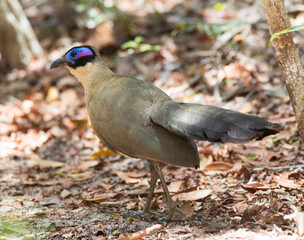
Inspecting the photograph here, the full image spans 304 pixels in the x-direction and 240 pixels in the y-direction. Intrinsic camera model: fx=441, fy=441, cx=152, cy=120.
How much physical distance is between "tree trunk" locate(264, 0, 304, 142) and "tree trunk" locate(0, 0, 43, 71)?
19.6 feet

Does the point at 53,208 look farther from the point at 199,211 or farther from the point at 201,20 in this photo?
the point at 201,20

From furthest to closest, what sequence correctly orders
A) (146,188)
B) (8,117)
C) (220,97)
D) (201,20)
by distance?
(201,20) < (8,117) < (220,97) < (146,188)

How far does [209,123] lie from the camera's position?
3229mm

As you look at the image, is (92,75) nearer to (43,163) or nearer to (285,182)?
(43,163)

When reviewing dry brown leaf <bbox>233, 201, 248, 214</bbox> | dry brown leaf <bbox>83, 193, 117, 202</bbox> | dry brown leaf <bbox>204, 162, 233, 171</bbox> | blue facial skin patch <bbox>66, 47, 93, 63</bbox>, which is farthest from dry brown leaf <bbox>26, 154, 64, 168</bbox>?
dry brown leaf <bbox>233, 201, 248, 214</bbox>

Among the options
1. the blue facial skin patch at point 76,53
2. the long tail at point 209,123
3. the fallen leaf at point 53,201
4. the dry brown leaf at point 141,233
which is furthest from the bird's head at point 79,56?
the dry brown leaf at point 141,233

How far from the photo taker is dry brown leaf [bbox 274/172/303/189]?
3869 millimetres

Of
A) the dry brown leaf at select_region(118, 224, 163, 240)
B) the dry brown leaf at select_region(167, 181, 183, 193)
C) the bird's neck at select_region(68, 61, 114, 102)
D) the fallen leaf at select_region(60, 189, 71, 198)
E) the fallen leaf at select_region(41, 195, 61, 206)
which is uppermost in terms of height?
the bird's neck at select_region(68, 61, 114, 102)

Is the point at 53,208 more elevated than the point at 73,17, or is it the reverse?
the point at 73,17

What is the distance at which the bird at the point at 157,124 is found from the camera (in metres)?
3.11

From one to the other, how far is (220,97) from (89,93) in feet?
8.47

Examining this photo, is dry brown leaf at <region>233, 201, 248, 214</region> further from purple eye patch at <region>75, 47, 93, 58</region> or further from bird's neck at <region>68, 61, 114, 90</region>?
purple eye patch at <region>75, 47, 93, 58</region>

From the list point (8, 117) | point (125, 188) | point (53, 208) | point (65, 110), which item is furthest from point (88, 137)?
point (53, 208)

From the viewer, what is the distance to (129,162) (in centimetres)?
573
